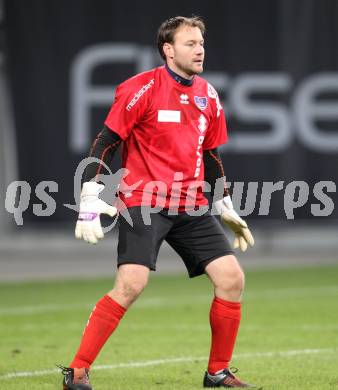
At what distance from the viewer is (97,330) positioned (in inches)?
268

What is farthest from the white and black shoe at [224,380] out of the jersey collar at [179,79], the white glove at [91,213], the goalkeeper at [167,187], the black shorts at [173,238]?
the jersey collar at [179,79]

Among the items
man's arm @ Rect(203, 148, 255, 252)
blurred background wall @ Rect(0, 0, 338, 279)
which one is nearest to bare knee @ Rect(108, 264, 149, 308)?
man's arm @ Rect(203, 148, 255, 252)

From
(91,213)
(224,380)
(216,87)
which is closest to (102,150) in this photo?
(91,213)

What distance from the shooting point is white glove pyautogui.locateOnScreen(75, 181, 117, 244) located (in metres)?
6.67

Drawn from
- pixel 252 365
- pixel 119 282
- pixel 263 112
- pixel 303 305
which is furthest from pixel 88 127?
pixel 119 282

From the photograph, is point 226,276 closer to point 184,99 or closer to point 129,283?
point 129,283

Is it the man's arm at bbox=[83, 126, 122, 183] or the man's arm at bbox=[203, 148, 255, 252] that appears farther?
the man's arm at bbox=[203, 148, 255, 252]

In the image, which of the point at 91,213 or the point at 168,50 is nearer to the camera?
the point at 91,213

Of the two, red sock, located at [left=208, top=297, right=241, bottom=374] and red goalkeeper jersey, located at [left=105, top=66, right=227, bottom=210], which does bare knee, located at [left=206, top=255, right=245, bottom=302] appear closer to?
red sock, located at [left=208, top=297, right=241, bottom=374]

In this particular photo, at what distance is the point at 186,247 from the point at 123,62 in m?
9.08

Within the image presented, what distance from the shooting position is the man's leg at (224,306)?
707 cm

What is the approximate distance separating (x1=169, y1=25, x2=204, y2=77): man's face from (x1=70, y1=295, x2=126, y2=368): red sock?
4.56 feet

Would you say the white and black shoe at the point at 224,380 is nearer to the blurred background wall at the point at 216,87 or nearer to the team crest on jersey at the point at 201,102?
the team crest on jersey at the point at 201,102

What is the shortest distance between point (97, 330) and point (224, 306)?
79 cm
